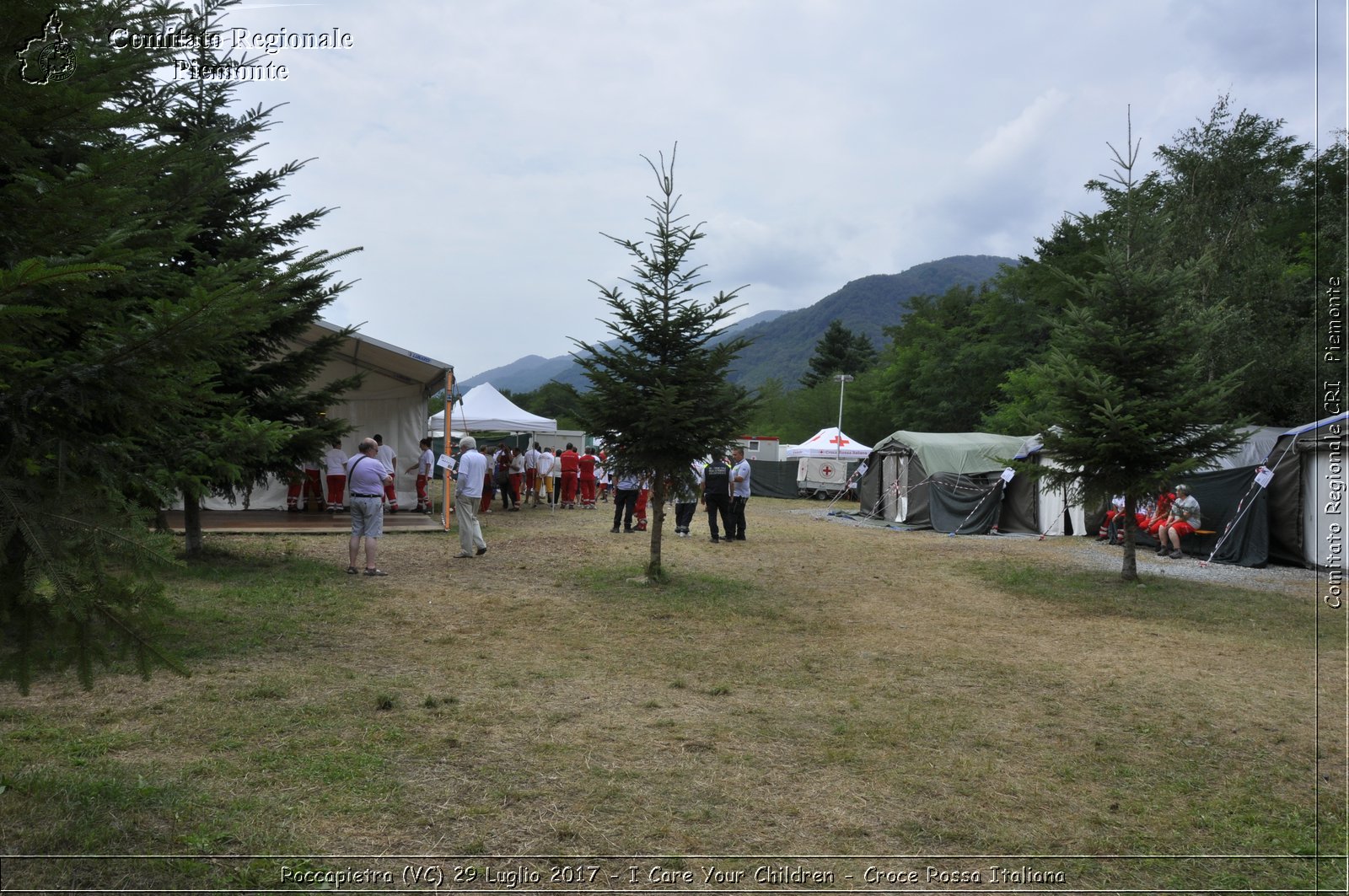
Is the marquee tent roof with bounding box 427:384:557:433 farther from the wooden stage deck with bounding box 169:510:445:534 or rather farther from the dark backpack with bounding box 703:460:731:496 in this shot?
the dark backpack with bounding box 703:460:731:496

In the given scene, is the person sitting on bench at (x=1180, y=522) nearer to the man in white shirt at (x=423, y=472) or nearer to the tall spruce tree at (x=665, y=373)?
the tall spruce tree at (x=665, y=373)

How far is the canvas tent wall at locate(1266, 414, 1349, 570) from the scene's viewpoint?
13.4 meters

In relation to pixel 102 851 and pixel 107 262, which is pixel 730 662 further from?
pixel 107 262

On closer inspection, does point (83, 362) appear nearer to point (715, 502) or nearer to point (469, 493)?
point (469, 493)

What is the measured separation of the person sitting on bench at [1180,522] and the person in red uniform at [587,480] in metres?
14.2

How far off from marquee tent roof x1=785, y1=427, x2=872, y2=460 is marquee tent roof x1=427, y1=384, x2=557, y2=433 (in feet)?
42.7

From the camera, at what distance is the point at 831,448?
35.2 m

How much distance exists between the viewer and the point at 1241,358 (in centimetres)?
2533

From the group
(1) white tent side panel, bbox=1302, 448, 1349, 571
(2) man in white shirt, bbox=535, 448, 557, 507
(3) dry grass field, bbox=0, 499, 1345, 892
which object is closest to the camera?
(3) dry grass field, bbox=0, 499, 1345, 892

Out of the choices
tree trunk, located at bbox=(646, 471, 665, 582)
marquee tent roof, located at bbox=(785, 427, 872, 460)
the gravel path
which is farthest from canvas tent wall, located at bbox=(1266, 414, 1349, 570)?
marquee tent roof, located at bbox=(785, 427, 872, 460)

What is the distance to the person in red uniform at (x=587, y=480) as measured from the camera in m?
25.5

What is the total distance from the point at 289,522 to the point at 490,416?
831cm

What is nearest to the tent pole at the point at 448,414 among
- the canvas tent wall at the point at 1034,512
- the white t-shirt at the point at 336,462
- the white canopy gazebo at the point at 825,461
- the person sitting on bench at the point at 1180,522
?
the white t-shirt at the point at 336,462

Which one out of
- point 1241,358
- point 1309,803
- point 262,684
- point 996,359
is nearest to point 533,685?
point 262,684
